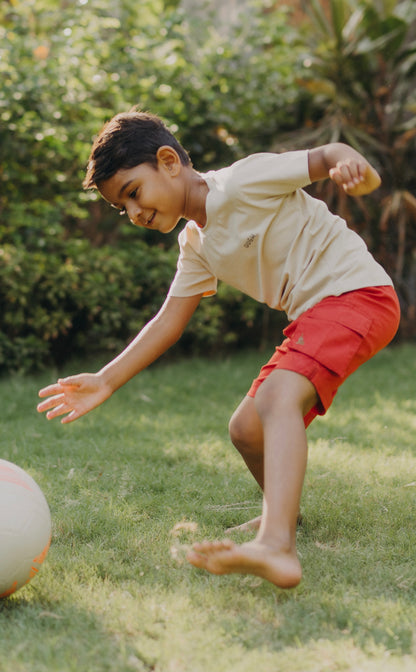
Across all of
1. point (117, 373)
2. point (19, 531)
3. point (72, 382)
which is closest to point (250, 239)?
point (117, 373)

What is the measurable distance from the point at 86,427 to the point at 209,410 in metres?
0.86

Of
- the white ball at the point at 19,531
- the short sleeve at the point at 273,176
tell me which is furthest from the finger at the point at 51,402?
the short sleeve at the point at 273,176

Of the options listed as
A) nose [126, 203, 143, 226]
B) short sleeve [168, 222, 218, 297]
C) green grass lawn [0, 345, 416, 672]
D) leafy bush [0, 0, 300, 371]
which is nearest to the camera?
green grass lawn [0, 345, 416, 672]

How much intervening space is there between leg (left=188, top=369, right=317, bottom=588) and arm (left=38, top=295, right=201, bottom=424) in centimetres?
65

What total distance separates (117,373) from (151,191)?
2.24 ft

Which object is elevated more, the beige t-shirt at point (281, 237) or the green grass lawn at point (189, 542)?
the beige t-shirt at point (281, 237)

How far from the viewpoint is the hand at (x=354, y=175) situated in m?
2.16

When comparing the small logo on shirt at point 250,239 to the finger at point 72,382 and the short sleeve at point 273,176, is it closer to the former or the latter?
the short sleeve at point 273,176

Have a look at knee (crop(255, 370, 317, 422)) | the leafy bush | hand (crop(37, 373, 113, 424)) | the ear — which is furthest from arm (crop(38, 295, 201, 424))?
the leafy bush

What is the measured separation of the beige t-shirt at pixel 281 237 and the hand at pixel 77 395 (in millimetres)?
627

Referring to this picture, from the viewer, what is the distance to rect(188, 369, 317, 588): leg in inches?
Answer: 72.3

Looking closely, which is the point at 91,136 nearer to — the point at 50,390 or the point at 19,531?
the point at 50,390

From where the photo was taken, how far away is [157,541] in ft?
7.98

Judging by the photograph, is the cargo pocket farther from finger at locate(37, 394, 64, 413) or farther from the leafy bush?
the leafy bush
